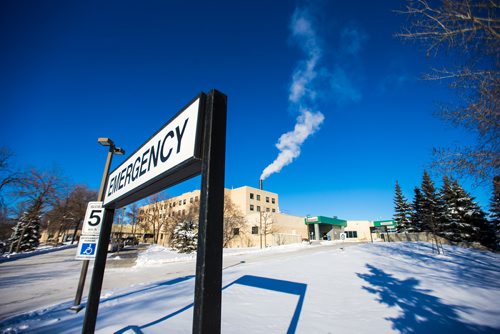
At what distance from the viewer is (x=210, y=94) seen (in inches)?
65.7

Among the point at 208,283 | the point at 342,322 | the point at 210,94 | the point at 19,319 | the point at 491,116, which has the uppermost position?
the point at 491,116

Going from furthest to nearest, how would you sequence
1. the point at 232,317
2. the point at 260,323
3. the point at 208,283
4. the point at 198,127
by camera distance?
the point at 232,317
the point at 260,323
the point at 198,127
the point at 208,283

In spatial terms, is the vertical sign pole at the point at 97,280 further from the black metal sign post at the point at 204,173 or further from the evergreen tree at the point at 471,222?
the evergreen tree at the point at 471,222

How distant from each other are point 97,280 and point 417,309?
23.7ft

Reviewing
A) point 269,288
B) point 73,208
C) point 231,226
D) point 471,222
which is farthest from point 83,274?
point 73,208

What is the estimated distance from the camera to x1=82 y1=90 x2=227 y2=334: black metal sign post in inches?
47.2

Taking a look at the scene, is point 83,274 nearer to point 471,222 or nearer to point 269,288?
point 269,288

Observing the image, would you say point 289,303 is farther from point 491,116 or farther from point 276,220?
point 276,220

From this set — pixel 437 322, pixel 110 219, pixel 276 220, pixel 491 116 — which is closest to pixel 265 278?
pixel 437 322

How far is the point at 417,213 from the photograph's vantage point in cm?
3778

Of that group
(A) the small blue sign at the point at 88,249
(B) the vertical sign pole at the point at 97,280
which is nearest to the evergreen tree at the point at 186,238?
(A) the small blue sign at the point at 88,249

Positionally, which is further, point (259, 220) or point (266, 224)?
point (259, 220)

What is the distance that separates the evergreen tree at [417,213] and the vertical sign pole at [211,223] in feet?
151

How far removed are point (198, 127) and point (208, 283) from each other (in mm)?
1024
